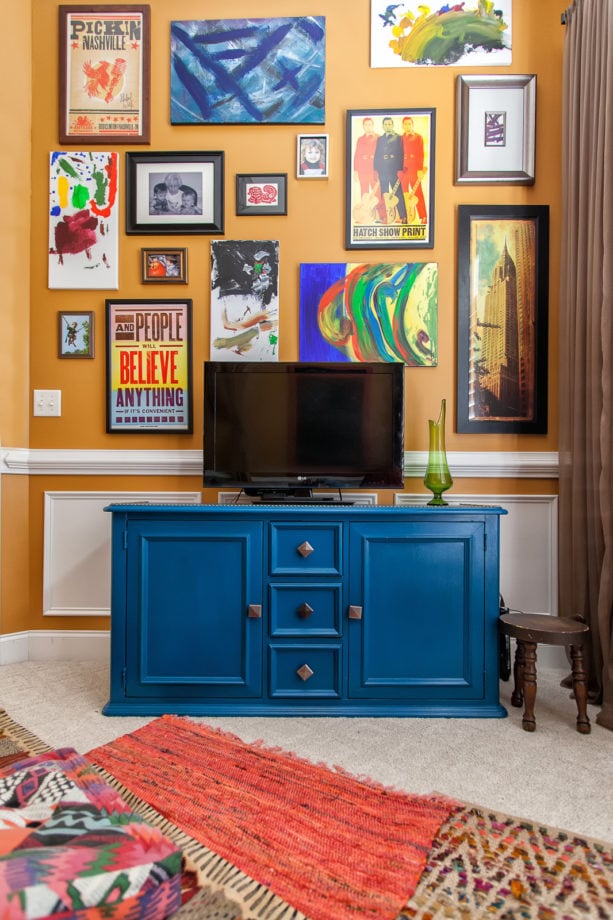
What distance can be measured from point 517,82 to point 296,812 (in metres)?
3.13

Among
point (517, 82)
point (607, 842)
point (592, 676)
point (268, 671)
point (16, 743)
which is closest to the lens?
point (607, 842)

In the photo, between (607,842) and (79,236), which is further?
(79,236)

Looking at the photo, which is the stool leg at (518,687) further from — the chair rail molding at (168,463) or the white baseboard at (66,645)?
the white baseboard at (66,645)

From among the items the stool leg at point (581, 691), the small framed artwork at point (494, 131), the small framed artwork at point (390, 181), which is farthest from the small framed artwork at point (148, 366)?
the stool leg at point (581, 691)

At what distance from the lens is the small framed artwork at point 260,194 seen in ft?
8.54

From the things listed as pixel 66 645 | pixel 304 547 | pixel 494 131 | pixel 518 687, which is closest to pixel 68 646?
pixel 66 645

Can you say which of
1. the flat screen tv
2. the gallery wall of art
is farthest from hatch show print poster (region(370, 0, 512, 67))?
the flat screen tv

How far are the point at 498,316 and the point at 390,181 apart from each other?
0.84 metres

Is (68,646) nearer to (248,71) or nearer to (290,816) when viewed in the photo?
(290,816)

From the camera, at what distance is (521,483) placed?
259 cm

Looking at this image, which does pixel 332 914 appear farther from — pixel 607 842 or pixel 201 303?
pixel 201 303

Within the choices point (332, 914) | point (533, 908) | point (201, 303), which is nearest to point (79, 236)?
point (201, 303)

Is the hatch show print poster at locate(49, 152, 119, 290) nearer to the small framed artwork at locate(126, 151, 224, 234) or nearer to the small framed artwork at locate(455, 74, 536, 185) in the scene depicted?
the small framed artwork at locate(126, 151, 224, 234)

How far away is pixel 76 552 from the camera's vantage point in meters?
2.64
